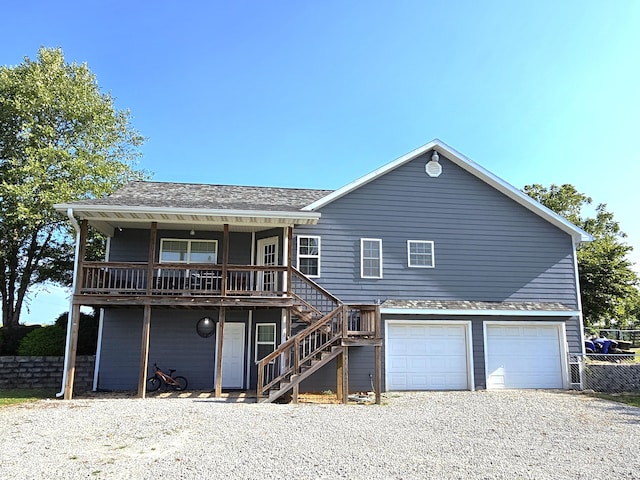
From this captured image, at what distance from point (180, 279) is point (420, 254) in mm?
6858

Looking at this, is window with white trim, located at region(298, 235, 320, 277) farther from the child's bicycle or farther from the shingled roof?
the child's bicycle

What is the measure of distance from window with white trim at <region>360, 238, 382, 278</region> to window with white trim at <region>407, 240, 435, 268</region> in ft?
2.97

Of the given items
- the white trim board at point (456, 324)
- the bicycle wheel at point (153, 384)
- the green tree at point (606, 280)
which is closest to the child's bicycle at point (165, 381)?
the bicycle wheel at point (153, 384)

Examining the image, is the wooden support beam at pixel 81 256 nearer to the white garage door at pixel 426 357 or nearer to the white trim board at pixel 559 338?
the white garage door at pixel 426 357

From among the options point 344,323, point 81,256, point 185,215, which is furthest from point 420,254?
point 81,256

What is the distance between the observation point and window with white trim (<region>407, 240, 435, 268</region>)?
13.9 m

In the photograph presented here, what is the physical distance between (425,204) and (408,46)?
15.1 ft

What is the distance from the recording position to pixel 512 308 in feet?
44.8

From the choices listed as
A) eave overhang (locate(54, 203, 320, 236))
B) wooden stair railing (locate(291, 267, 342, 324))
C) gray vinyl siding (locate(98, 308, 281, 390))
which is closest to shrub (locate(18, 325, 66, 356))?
gray vinyl siding (locate(98, 308, 281, 390))

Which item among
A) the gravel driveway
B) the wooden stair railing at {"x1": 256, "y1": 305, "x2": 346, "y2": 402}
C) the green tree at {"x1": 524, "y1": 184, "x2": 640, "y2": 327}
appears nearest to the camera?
the gravel driveway

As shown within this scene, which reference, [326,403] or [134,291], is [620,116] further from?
[134,291]

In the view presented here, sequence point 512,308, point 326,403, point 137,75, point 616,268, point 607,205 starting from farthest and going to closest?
point 607,205
point 616,268
point 137,75
point 512,308
point 326,403

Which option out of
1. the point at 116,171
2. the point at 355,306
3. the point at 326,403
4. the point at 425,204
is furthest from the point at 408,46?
the point at 116,171

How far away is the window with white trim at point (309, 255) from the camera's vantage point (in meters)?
13.4
